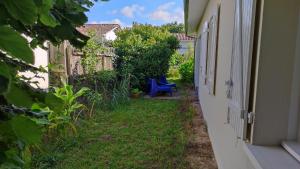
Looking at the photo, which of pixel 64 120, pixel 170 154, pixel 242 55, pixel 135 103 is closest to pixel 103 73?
pixel 135 103

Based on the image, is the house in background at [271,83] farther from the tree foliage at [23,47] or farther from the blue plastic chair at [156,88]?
the blue plastic chair at [156,88]

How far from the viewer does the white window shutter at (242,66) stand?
214 centimetres

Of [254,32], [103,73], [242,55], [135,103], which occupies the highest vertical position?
[254,32]

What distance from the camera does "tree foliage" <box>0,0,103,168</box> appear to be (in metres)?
0.49

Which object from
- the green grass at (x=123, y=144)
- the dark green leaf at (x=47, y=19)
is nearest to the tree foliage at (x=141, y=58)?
the green grass at (x=123, y=144)

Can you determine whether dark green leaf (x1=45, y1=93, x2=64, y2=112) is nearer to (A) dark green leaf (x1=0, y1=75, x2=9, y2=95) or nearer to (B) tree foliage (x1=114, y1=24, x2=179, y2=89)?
(A) dark green leaf (x1=0, y1=75, x2=9, y2=95)

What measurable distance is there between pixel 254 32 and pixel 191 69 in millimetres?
14769

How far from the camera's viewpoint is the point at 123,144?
5.31m

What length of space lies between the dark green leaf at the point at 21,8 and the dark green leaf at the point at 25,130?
193mm

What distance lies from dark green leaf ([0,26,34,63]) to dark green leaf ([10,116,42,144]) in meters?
0.14

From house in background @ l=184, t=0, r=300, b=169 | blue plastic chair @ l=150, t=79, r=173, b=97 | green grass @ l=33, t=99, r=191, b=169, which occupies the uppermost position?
house in background @ l=184, t=0, r=300, b=169

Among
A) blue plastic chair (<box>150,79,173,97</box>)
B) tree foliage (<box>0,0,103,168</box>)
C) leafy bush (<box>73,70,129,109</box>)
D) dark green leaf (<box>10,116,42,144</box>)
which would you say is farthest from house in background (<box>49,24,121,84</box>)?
dark green leaf (<box>10,116,42,144</box>)

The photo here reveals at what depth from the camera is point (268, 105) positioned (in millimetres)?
2043

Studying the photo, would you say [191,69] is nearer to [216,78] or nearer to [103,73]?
[103,73]
